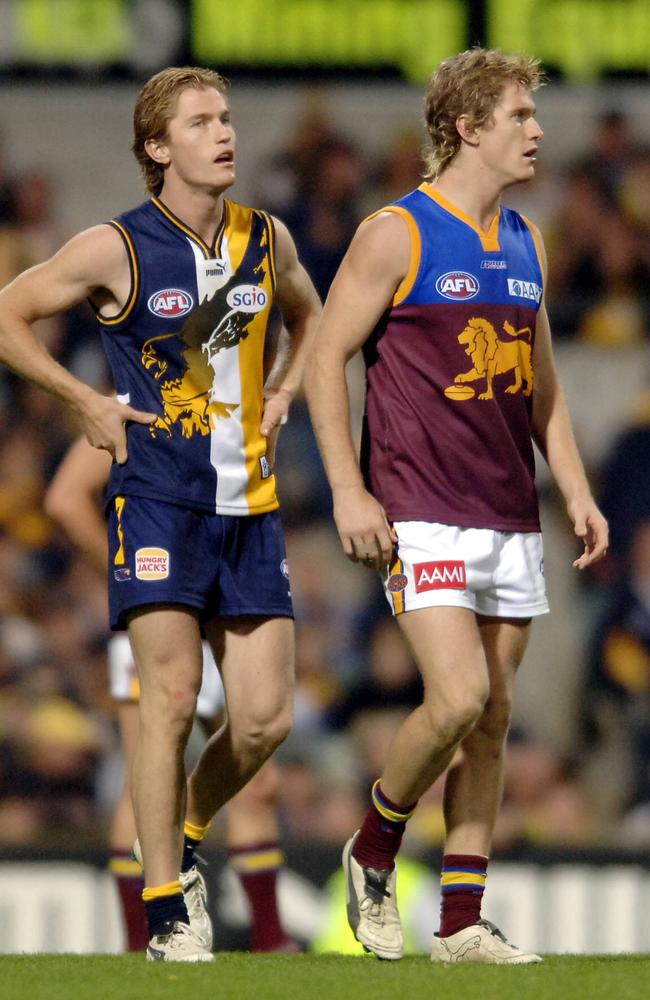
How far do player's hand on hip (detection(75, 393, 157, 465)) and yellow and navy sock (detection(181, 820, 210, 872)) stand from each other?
1.14 m

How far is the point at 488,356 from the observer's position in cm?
473

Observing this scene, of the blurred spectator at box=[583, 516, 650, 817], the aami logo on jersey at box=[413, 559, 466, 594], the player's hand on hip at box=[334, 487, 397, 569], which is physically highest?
the player's hand on hip at box=[334, 487, 397, 569]

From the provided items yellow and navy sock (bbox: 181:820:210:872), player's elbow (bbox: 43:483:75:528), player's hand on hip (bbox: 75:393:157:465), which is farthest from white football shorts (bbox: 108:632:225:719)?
player's hand on hip (bbox: 75:393:157:465)

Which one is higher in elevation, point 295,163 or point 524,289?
point 524,289

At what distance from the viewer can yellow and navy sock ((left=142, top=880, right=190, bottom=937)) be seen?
15.4 feet

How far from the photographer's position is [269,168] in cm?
1038

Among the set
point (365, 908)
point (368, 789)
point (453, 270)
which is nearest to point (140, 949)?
point (365, 908)

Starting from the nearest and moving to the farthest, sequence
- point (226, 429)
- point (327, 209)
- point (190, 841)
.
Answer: point (226, 429), point (190, 841), point (327, 209)

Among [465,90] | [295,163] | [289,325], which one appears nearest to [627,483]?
[295,163]

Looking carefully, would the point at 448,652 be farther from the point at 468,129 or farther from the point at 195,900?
the point at 468,129

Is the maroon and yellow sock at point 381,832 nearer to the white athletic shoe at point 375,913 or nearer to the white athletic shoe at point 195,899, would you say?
the white athletic shoe at point 375,913

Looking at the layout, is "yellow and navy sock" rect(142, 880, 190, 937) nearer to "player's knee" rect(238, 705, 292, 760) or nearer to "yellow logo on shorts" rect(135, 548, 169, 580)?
"player's knee" rect(238, 705, 292, 760)

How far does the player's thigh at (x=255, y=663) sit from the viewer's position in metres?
4.93

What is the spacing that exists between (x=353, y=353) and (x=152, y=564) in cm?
72
